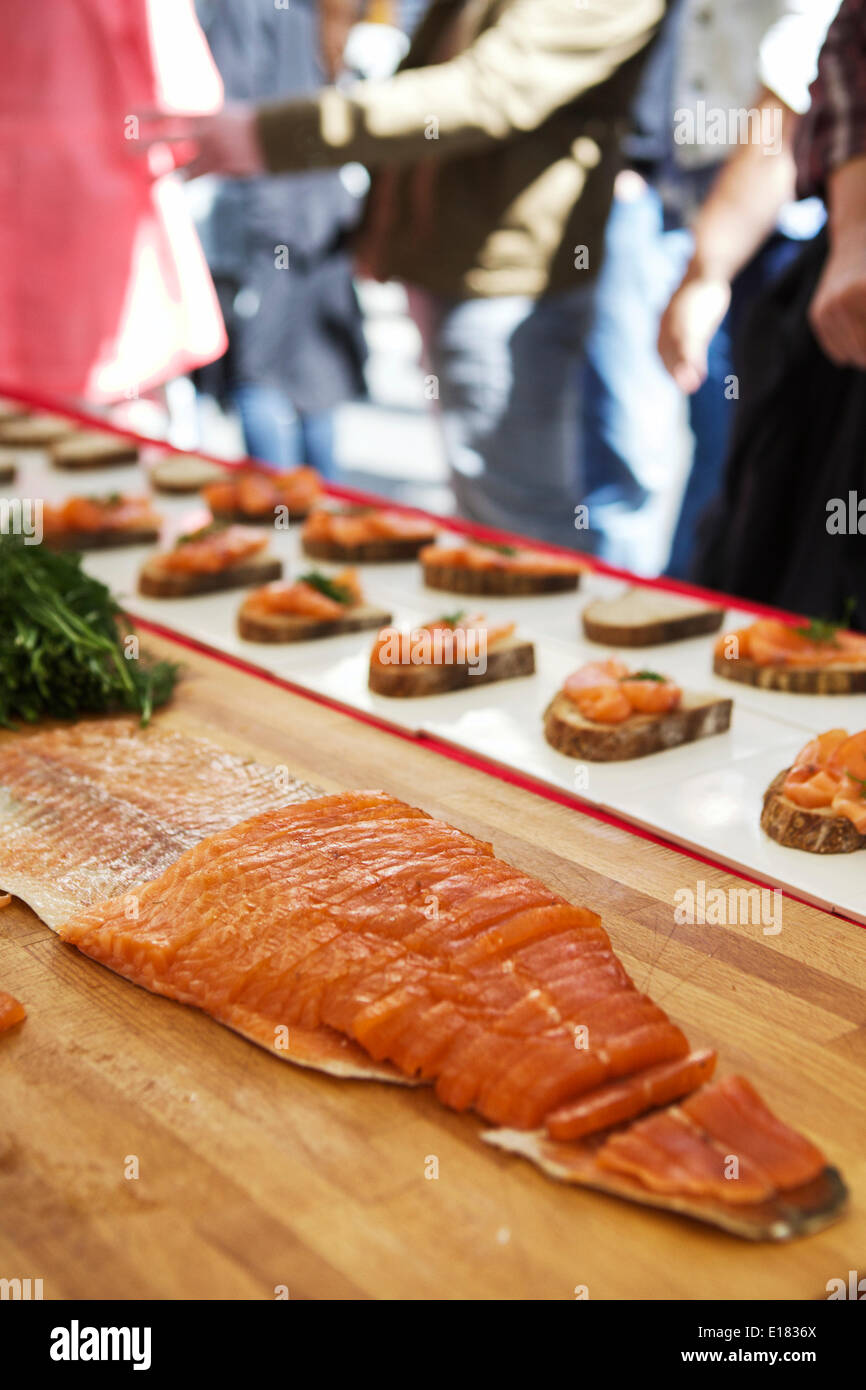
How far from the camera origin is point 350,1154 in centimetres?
161

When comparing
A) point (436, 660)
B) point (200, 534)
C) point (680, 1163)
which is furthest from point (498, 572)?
point (680, 1163)

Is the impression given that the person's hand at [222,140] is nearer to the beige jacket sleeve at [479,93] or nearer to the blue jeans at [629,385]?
the beige jacket sleeve at [479,93]

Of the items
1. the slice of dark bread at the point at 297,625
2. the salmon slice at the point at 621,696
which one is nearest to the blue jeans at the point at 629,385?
the slice of dark bread at the point at 297,625

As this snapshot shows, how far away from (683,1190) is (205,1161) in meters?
0.54

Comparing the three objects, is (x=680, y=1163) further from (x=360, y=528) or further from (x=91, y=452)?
(x=91, y=452)

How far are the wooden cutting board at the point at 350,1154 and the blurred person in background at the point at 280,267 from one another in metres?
5.77

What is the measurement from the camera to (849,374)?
4.31m

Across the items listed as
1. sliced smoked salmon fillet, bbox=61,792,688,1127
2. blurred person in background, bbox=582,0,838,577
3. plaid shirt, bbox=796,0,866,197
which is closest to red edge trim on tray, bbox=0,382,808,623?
blurred person in background, bbox=582,0,838,577

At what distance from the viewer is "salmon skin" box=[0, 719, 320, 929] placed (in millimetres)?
2209

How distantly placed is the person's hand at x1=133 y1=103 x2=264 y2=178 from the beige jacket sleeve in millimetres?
77

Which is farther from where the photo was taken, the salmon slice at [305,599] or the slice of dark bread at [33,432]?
the slice of dark bread at [33,432]

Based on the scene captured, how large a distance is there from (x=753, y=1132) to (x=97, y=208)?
5776mm

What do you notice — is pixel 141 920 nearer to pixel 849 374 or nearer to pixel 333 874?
pixel 333 874

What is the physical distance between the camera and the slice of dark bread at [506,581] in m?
3.71
